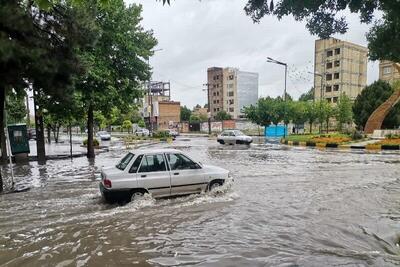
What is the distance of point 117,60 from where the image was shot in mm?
21797

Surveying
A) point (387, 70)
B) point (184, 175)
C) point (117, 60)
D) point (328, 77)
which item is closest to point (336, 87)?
point (328, 77)

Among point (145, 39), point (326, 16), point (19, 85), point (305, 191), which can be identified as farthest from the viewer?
point (145, 39)

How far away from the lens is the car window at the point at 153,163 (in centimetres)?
986

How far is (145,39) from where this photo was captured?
22859mm

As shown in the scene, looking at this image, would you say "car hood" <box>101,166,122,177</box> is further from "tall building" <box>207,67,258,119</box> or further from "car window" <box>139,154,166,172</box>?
"tall building" <box>207,67,258,119</box>

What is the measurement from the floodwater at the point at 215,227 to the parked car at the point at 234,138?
22546mm

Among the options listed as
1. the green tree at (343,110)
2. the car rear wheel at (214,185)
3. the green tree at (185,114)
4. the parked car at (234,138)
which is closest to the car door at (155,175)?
the car rear wheel at (214,185)

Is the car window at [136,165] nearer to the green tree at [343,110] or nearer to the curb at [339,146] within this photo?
the curb at [339,146]

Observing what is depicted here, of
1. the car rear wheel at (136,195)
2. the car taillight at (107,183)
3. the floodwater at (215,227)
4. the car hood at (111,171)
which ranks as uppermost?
the car hood at (111,171)

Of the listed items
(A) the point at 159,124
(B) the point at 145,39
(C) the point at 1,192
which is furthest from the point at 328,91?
(C) the point at 1,192

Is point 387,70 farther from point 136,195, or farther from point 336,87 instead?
point 136,195

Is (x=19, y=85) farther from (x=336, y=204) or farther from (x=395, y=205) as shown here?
(x=395, y=205)

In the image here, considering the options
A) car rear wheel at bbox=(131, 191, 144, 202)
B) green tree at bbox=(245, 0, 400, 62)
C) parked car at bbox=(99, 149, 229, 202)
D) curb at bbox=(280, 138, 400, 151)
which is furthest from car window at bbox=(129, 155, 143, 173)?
curb at bbox=(280, 138, 400, 151)

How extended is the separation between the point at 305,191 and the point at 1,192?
9.72m
